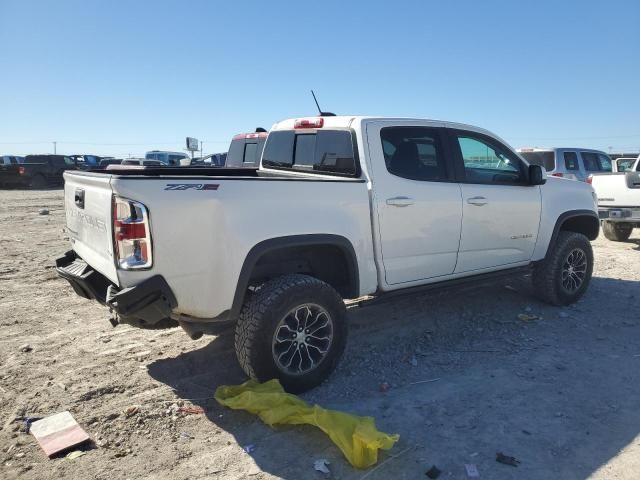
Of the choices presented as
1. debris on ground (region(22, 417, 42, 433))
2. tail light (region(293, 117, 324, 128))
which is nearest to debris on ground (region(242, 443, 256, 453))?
debris on ground (region(22, 417, 42, 433))

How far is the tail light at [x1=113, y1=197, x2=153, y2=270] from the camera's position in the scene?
2998 millimetres

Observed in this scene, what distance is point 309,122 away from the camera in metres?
4.68

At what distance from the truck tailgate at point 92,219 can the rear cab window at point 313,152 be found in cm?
187

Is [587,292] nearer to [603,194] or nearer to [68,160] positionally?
[603,194]

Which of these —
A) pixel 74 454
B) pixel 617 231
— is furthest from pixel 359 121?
pixel 617 231

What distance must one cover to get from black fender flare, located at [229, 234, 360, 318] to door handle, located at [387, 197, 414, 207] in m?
0.54

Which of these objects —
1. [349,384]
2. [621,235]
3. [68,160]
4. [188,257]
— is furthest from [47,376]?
[68,160]

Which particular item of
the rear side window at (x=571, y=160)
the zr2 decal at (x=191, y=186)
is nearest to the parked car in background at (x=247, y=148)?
the rear side window at (x=571, y=160)

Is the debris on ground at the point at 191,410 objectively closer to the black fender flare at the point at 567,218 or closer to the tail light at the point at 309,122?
the tail light at the point at 309,122

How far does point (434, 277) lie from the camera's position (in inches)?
177

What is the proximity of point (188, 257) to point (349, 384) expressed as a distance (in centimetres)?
163

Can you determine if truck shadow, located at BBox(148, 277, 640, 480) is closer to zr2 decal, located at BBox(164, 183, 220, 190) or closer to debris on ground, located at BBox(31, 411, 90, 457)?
debris on ground, located at BBox(31, 411, 90, 457)

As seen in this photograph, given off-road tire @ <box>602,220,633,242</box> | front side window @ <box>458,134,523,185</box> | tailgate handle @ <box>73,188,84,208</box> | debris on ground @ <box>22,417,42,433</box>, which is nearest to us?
debris on ground @ <box>22,417,42,433</box>

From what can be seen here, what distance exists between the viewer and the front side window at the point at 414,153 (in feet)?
13.9
